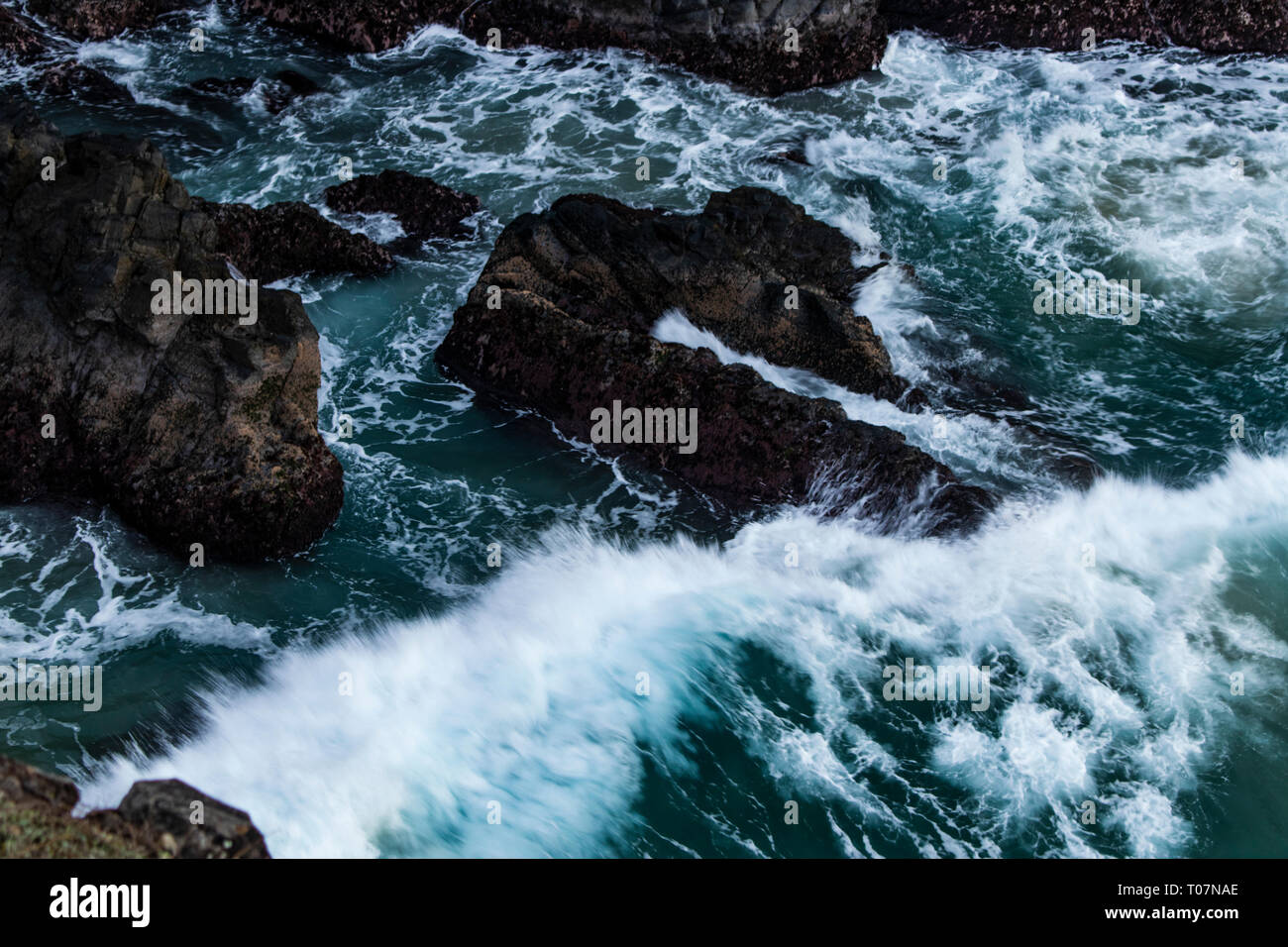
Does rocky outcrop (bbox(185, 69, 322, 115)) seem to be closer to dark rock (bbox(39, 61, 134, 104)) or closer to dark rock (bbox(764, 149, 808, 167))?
dark rock (bbox(39, 61, 134, 104))

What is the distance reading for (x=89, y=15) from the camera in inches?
1031

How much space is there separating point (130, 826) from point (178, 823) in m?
0.35

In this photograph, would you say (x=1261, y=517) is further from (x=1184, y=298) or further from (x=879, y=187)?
(x=879, y=187)

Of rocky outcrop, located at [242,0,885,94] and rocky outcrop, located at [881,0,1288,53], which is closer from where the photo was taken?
rocky outcrop, located at [242,0,885,94]

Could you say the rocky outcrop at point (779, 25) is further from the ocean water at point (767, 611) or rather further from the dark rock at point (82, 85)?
the ocean water at point (767, 611)

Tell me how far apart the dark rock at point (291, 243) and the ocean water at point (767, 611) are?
0.35m

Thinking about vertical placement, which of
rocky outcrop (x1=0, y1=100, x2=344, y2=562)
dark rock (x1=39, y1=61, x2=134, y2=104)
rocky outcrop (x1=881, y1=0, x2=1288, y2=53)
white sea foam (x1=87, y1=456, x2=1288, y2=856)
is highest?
rocky outcrop (x1=881, y1=0, x2=1288, y2=53)

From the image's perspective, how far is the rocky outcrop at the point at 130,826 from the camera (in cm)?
868

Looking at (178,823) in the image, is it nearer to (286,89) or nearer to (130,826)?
(130,826)

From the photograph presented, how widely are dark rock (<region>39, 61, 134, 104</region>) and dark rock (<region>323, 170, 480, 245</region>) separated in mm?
6535

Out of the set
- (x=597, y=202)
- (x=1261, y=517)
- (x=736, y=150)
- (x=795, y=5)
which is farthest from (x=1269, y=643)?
(x=795, y=5)

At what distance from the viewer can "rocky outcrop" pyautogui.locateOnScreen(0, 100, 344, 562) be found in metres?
14.2

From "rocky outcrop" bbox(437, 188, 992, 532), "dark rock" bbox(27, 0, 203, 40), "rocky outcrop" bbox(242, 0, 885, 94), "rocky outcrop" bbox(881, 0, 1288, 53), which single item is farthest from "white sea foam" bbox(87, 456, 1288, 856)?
"dark rock" bbox(27, 0, 203, 40)

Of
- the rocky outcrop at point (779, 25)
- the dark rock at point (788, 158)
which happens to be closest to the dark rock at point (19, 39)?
the rocky outcrop at point (779, 25)
